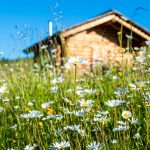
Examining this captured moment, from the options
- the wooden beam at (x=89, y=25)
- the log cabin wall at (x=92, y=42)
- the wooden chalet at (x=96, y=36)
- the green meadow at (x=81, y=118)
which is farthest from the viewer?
the log cabin wall at (x=92, y=42)

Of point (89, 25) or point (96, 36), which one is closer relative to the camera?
point (89, 25)

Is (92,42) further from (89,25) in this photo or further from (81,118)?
(81,118)

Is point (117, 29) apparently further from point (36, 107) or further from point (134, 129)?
point (134, 129)

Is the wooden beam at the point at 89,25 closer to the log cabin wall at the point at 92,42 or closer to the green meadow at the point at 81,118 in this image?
the log cabin wall at the point at 92,42

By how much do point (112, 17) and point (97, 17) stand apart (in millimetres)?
659

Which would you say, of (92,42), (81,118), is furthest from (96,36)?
(81,118)

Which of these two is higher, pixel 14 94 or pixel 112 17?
pixel 112 17

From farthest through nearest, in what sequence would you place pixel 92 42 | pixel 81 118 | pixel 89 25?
pixel 92 42, pixel 89 25, pixel 81 118

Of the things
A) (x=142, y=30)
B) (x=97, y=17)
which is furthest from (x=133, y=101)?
(x=142, y=30)

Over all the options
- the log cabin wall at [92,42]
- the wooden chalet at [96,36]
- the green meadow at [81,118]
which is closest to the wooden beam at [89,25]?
the wooden chalet at [96,36]

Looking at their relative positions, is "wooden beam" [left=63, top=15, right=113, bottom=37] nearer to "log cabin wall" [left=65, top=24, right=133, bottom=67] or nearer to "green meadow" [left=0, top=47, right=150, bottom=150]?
"log cabin wall" [left=65, top=24, right=133, bottom=67]

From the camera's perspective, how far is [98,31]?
778 inches

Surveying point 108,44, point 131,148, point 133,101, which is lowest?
point 131,148

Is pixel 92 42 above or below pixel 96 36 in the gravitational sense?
below
